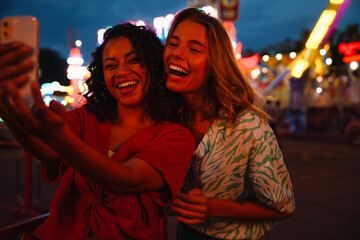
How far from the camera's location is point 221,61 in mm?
1579

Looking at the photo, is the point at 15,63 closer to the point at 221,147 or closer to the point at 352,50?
the point at 221,147

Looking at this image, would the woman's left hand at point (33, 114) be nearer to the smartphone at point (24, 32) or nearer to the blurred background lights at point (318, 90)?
the smartphone at point (24, 32)

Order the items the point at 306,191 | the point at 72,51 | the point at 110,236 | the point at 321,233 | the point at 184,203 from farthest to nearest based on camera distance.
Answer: the point at 72,51 < the point at 306,191 < the point at 321,233 < the point at 184,203 < the point at 110,236

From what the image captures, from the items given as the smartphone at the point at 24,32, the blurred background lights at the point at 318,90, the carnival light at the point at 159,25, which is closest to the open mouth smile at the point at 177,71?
the smartphone at the point at 24,32

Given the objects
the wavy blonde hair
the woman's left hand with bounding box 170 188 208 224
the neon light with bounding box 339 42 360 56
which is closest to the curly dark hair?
the wavy blonde hair

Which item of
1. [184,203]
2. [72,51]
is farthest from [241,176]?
[72,51]

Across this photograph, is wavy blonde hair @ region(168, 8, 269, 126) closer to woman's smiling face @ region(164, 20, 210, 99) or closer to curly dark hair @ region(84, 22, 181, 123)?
woman's smiling face @ region(164, 20, 210, 99)

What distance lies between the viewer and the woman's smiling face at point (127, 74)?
56.0 inches

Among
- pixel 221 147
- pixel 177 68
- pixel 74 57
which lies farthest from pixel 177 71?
pixel 74 57

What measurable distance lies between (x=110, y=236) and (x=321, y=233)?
3.23 meters

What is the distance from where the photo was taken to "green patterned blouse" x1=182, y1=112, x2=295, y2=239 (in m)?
1.32

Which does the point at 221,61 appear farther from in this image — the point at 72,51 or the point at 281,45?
the point at 281,45

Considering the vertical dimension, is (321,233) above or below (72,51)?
below

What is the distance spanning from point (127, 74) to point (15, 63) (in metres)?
0.71
